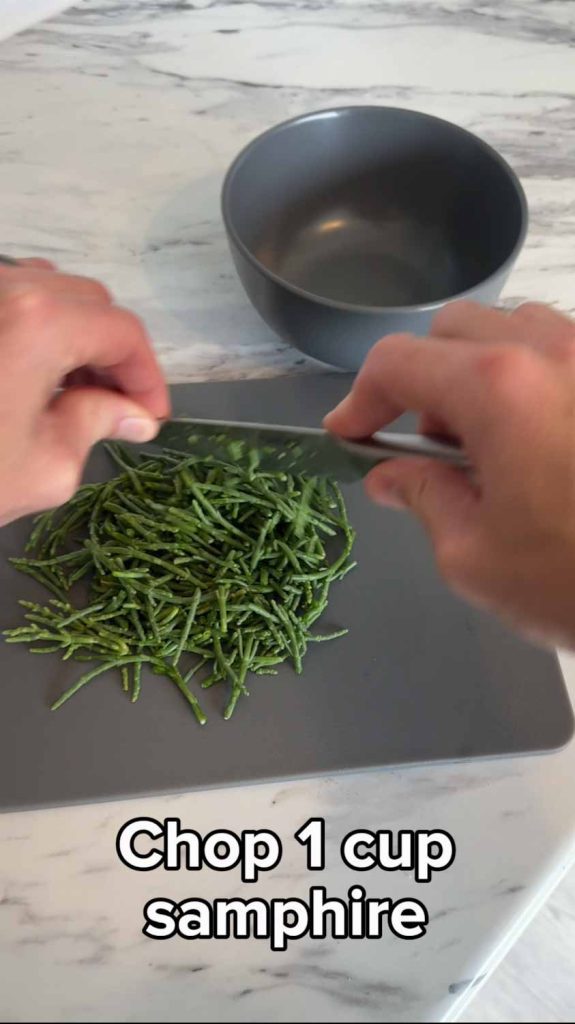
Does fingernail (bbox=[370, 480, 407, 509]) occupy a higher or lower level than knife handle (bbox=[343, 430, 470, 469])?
lower

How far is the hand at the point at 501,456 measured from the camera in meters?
0.60

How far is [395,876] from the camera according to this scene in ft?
2.66

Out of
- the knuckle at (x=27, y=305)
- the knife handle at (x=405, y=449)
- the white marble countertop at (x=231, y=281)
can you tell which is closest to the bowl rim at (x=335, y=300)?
the white marble countertop at (x=231, y=281)

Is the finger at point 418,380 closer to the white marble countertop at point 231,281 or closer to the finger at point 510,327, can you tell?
the finger at point 510,327

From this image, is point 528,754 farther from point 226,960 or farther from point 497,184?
point 497,184

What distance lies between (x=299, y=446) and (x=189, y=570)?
0.72 feet

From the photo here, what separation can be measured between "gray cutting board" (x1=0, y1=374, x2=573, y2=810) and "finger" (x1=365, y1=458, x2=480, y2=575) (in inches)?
9.3

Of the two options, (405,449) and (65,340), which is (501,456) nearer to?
(405,449)

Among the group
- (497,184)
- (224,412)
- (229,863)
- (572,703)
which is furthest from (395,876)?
(497,184)

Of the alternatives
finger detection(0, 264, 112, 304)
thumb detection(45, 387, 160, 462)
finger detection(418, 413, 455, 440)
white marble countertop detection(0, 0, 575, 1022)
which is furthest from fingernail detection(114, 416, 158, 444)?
white marble countertop detection(0, 0, 575, 1022)

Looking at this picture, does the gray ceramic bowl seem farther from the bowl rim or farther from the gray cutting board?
the gray cutting board

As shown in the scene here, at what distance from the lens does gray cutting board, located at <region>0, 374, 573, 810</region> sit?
0.85 m

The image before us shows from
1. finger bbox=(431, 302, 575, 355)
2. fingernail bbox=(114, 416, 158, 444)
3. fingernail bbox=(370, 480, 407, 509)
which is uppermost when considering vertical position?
finger bbox=(431, 302, 575, 355)

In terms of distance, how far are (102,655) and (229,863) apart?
24cm
